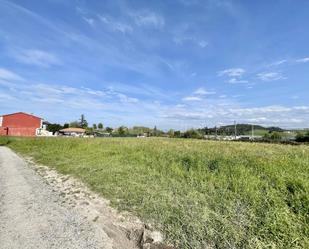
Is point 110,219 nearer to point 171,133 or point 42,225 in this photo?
point 42,225

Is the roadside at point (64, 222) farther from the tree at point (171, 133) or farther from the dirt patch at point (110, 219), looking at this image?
the tree at point (171, 133)

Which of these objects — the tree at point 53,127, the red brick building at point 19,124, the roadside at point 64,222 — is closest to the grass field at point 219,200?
the roadside at point 64,222

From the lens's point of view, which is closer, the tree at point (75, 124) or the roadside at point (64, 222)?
the roadside at point (64, 222)

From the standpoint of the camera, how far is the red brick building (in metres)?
62.1

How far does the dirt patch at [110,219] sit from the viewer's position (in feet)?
15.0

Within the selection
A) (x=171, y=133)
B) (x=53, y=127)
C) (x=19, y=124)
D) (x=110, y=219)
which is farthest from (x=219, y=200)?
(x=53, y=127)

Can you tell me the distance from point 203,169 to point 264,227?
4453mm

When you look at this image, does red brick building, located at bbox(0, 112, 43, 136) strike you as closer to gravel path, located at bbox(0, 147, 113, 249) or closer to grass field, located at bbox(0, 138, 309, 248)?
grass field, located at bbox(0, 138, 309, 248)

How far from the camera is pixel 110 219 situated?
18.5ft

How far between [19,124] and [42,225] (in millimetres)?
67712

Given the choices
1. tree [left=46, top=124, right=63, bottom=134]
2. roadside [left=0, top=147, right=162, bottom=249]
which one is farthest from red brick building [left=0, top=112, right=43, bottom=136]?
roadside [left=0, top=147, right=162, bottom=249]

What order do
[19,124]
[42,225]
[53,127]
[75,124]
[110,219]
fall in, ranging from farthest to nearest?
[75,124] → [53,127] → [19,124] → [110,219] → [42,225]

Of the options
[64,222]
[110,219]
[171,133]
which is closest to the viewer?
[64,222]

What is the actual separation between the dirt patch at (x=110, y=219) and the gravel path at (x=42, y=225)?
7.4 inches
